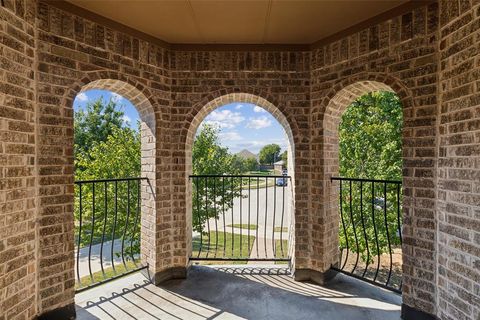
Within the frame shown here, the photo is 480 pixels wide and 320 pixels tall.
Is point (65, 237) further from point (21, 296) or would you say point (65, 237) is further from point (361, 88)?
point (361, 88)

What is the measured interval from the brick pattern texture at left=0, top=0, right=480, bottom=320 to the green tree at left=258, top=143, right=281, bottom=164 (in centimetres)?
5128

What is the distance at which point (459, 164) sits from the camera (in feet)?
6.68

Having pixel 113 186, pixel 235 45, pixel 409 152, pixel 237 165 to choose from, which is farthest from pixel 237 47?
pixel 237 165

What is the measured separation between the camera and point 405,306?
8.15 ft

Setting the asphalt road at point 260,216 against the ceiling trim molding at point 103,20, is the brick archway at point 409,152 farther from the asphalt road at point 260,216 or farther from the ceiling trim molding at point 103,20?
the ceiling trim molding at point 103,20

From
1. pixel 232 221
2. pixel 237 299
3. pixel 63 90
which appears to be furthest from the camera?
pixel 232 221

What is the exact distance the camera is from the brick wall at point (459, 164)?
6.21ft

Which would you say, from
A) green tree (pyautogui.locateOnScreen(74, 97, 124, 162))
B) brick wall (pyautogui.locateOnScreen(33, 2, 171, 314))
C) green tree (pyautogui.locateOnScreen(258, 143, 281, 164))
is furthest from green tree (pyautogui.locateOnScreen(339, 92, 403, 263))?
green tree (pyautogui.locateOnScreen(258, 143, 281, 164))

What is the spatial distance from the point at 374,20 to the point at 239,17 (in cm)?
126

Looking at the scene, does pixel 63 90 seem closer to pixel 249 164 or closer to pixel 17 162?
pixel 17 162

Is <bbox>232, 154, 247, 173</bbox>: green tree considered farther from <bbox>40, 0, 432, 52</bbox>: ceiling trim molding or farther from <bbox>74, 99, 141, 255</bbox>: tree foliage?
<bbox>40, 0, 432, 52</bbox>: ceiling trim molding

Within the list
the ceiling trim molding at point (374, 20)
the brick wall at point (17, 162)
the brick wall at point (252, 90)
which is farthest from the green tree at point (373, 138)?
the brick wall at point (17, 162)

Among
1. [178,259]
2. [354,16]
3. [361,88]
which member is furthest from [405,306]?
[354,16]

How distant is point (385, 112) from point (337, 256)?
470 cm
